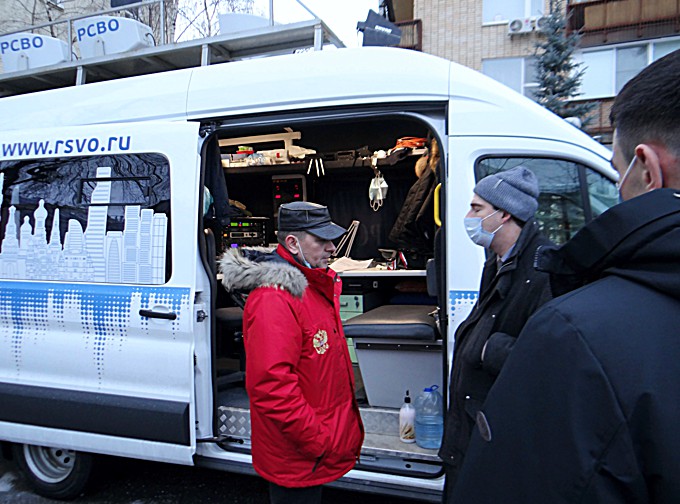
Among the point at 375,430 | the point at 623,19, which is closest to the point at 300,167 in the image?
the point at 375,430

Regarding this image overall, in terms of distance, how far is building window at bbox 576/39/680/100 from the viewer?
13.8m

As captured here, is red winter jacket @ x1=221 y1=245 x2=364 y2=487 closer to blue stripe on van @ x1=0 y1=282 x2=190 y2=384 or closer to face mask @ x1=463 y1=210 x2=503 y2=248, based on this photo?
face mask @ x1=463 y1=210 x2=503 y2=248

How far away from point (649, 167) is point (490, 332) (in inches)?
44.6

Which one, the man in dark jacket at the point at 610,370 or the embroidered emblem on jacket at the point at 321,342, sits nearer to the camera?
the man in dark jacket at the point at 610,370

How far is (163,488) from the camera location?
366cm

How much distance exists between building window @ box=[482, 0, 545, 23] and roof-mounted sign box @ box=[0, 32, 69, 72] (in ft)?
45.7

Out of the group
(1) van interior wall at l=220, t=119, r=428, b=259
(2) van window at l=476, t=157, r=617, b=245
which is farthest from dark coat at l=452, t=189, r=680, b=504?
(1) van interior wall at l=220, t=119, r=428, b=259

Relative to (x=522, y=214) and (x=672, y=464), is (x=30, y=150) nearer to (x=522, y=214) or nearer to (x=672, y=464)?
(x=522, y=214)

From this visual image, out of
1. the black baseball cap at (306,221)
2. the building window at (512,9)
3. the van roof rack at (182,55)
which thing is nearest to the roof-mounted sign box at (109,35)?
the van roof rack at (182,55)

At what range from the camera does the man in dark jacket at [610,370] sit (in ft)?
2.10

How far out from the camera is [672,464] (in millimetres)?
626

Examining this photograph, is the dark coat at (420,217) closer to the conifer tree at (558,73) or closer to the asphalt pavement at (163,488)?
the asphalt pavement at (163,488)

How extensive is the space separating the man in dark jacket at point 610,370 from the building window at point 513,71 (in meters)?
15.4

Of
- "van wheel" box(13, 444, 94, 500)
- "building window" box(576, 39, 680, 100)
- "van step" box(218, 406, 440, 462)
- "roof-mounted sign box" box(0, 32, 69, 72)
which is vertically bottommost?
"van wheel" box(13, 444, 94, 500)
